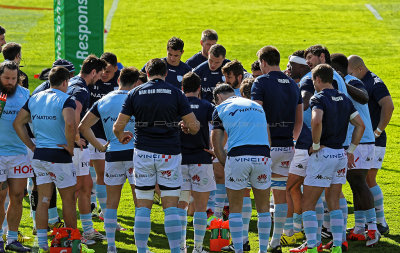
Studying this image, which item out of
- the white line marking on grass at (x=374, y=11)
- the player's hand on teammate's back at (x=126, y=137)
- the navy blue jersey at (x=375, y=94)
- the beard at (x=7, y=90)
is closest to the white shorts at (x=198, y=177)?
the player's hand on teammate's back at (x=126, y=137)

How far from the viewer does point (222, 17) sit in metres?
38.9

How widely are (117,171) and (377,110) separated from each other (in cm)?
420

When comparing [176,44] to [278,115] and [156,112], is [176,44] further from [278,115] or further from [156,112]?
[156,112]

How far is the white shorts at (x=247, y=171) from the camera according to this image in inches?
340

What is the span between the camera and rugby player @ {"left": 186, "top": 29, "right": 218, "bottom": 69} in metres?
12.6

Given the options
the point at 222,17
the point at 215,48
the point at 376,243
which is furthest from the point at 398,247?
the point at 222,17

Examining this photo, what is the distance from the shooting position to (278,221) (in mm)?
9500

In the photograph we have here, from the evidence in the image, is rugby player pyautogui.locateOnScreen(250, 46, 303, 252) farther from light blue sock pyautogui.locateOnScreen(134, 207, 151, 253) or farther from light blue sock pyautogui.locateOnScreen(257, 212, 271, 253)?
light blue sock pyautogui.locateOnScreen(134, 207, 151, 253)

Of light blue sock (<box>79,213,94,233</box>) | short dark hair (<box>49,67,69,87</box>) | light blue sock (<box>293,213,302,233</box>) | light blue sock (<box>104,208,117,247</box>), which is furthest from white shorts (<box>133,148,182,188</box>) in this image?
light blue sock (<box>293,213,302,233</box>)

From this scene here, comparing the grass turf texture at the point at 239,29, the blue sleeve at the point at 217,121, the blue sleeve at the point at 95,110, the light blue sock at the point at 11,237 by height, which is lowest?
the light blue sock at the point at 11,237

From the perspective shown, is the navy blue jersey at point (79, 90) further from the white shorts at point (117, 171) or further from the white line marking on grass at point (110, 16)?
the white line marking on grass at point (110, 16)

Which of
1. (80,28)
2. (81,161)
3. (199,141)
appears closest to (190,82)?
(199,141)

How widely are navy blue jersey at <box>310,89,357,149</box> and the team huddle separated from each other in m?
0.01

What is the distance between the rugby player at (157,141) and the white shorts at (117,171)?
788 mm
